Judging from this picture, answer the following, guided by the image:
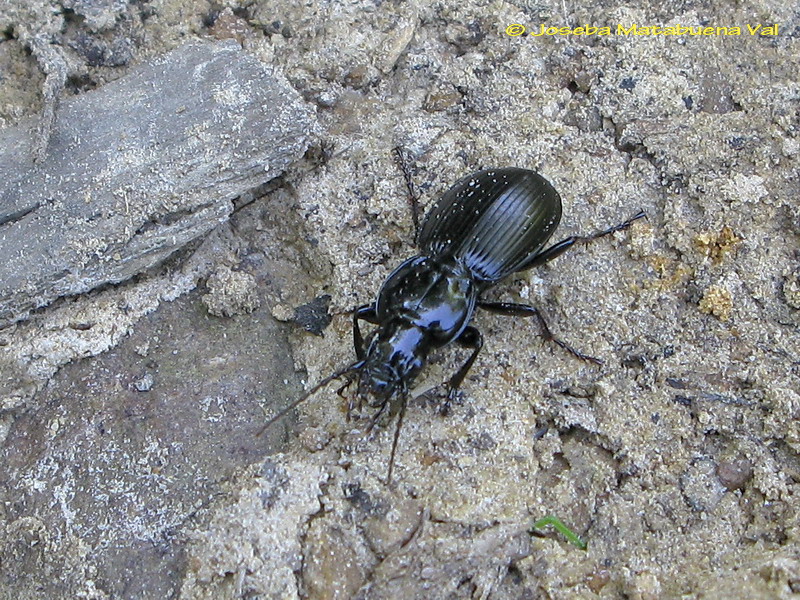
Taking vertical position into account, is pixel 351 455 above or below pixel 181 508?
above

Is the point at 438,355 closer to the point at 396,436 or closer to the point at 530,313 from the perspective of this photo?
the point at 530,313

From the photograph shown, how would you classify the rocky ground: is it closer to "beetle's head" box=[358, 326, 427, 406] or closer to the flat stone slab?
the flat stone slab

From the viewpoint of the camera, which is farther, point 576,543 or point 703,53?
point 703,53

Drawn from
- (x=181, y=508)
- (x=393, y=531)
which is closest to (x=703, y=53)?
(x=393, y=531)

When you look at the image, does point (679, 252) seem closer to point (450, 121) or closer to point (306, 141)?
point (450, 121)

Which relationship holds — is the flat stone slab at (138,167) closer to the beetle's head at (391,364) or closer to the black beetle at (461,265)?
the black beetle at (461,265)

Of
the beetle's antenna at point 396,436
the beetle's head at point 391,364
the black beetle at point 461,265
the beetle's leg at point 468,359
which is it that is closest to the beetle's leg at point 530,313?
the black beetle at point 461,265

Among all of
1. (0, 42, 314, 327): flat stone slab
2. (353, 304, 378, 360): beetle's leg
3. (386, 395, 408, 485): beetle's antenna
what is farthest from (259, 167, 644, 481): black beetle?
(0, 42, 314, 327): flat stone slab
